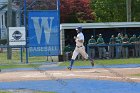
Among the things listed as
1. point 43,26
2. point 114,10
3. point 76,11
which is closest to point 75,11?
point 76,11

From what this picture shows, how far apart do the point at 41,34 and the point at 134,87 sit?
15.6 meters

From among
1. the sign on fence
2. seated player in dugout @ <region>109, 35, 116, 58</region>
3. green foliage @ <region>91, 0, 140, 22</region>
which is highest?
green foliage @ <region>91, 0, 140, 22</region>

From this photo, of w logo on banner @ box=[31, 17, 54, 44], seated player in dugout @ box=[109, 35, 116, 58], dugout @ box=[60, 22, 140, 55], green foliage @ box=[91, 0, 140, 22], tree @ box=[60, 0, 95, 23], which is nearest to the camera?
w logo on banner @ box=[31, 17, 54, 44]

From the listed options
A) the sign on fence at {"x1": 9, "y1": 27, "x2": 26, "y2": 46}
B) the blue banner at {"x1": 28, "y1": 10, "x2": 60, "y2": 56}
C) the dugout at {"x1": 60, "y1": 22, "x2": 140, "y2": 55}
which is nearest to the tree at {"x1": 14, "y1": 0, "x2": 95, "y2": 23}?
the dugout at {"x1": 60, "y1": 22, "x2": 140, "y2": 55}

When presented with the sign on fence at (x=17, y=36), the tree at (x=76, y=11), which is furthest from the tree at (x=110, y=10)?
the sign on fence at (x=17, y=36)

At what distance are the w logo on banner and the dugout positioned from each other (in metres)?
2.59

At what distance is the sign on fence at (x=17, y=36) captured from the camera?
1134 inches

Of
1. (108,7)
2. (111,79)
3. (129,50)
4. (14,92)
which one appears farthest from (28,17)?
(108,7)

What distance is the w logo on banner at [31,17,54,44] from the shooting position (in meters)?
29.0

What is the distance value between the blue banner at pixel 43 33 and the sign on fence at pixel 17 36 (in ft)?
1.60

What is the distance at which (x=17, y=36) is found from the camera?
28906 millimetres

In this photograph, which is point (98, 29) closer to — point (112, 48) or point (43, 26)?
point (112, 48)

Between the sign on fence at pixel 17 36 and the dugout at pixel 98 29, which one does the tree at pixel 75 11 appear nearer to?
the dugout at pixel 98 29

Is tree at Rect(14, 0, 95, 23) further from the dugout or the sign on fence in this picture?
the sign on fence
